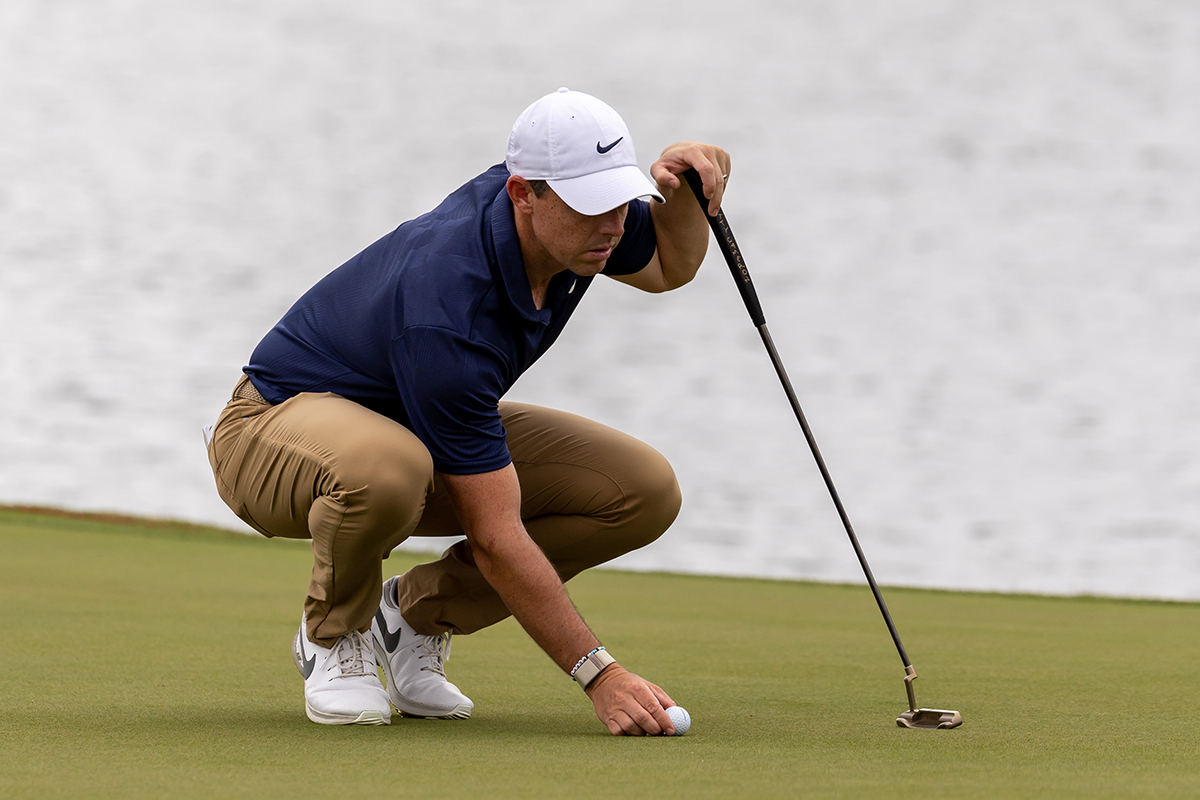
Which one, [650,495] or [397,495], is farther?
[650,495]

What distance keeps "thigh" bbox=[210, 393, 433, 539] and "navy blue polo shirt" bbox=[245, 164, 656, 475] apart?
32mm

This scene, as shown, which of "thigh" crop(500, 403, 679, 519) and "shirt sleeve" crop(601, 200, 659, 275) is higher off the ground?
"shirt sleeve" crop(601, 200, 659, 275)

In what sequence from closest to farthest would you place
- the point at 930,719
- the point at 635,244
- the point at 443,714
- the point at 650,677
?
the point at 930,719
the point at 443,714
the point at 635,244
the point at 650,677

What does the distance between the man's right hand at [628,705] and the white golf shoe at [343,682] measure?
30 centimetres

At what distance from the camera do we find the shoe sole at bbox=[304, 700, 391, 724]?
5.22 ft

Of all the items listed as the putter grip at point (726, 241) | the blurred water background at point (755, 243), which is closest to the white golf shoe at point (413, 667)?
the putter grip at point (726, 241)

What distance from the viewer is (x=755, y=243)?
15.2 ft

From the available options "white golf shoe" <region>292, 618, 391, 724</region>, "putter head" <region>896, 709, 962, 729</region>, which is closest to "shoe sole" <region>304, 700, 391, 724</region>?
"white golf shoe" <region>292, 618, 391, 724</region>

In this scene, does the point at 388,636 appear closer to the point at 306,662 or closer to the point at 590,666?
the point at 306,662

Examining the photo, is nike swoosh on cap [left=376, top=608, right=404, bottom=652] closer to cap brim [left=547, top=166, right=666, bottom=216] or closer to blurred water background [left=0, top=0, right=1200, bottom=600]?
cap brim [left=547, top=166, right=666, bottom=216]

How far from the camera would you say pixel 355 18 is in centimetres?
493

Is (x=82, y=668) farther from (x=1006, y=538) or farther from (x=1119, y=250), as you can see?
(x=1119, y=250)

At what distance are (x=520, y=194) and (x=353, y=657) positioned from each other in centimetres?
61

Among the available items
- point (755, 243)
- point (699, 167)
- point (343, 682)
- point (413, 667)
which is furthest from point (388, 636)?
point (755, 243)
